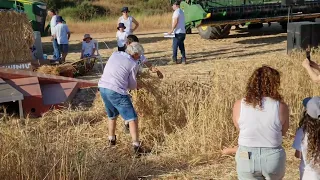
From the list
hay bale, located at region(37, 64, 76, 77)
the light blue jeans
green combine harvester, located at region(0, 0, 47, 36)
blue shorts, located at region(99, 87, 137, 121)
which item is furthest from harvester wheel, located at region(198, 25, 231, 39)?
the light blue jeans

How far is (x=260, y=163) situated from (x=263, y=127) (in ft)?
0.85

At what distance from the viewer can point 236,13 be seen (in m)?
15.9

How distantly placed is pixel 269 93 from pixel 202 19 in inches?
445

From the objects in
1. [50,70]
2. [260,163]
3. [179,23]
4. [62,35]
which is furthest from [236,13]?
[260,163]

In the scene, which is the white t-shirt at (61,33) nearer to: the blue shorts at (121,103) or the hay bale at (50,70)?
the hay bale at (50,70)

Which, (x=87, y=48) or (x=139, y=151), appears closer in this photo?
(x=139, y=151)

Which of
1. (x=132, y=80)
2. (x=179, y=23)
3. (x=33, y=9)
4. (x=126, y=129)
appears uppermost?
(x=33, y=9)

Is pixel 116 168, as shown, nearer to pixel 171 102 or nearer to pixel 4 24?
pixel 171 102

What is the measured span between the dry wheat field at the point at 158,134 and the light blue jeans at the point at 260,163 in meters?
1.40

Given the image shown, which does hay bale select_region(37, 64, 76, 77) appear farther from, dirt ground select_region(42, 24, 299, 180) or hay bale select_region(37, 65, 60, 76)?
dirt ground select_region(42, 24, 299, 180)

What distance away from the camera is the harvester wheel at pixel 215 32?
17.2m

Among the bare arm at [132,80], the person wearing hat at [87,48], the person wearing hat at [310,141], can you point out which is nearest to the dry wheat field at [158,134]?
the bare arm at [132,80]

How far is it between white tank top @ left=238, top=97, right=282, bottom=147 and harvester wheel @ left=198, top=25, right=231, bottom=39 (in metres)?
13.4

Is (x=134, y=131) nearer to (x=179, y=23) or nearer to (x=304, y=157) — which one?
(x=304, y=157)
